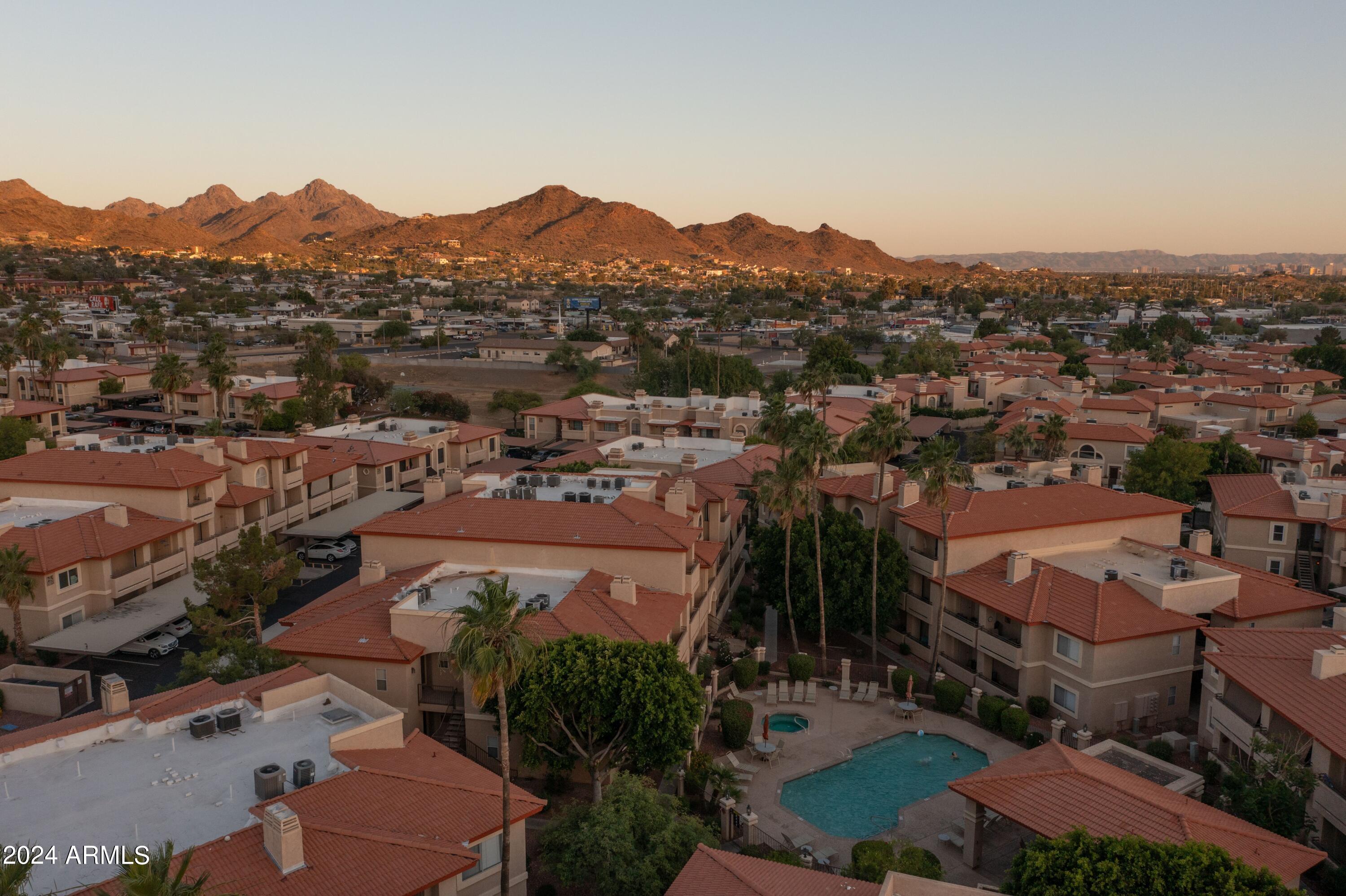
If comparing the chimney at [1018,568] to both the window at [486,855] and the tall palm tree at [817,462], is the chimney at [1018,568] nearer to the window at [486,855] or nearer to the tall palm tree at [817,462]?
the tall palm tree at [817,462]

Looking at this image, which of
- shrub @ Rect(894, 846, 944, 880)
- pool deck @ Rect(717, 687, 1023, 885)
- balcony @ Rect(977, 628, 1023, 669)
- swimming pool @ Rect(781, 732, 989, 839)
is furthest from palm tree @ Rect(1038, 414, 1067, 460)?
shrub @ Rect(894, 846, 944, 880)

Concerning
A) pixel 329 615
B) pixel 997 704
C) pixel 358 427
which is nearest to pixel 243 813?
pixel 329 615

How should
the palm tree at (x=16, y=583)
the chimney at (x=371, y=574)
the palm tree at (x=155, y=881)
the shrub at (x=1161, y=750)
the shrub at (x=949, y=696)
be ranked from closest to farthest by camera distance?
the palm tree at (x=155, y=881)
the shrub at (x=1161, y=750)
the palm tree at (x=16, y=583)
the chimney at (x=371, y=574)
the shrub at (x=949, y=696)

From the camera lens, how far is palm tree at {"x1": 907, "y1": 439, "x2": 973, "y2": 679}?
125 ft

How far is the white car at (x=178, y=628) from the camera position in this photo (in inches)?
1610

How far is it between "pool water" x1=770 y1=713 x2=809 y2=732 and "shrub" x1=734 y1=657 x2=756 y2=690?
225 cm

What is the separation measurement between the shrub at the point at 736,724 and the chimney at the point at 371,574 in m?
14.2

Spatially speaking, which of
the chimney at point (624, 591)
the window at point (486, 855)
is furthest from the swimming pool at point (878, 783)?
the window at point (486, 855)

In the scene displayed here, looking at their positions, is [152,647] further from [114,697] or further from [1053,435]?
[1053,435]

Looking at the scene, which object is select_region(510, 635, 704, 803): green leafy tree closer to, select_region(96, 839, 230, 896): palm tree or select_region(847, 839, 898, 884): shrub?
select_region(847, 839, 898, 884): shrub

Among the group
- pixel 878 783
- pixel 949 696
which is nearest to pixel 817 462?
pixel 949 696

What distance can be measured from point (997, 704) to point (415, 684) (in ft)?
69.5

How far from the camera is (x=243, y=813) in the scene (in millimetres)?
21422

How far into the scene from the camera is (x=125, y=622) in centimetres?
3941
